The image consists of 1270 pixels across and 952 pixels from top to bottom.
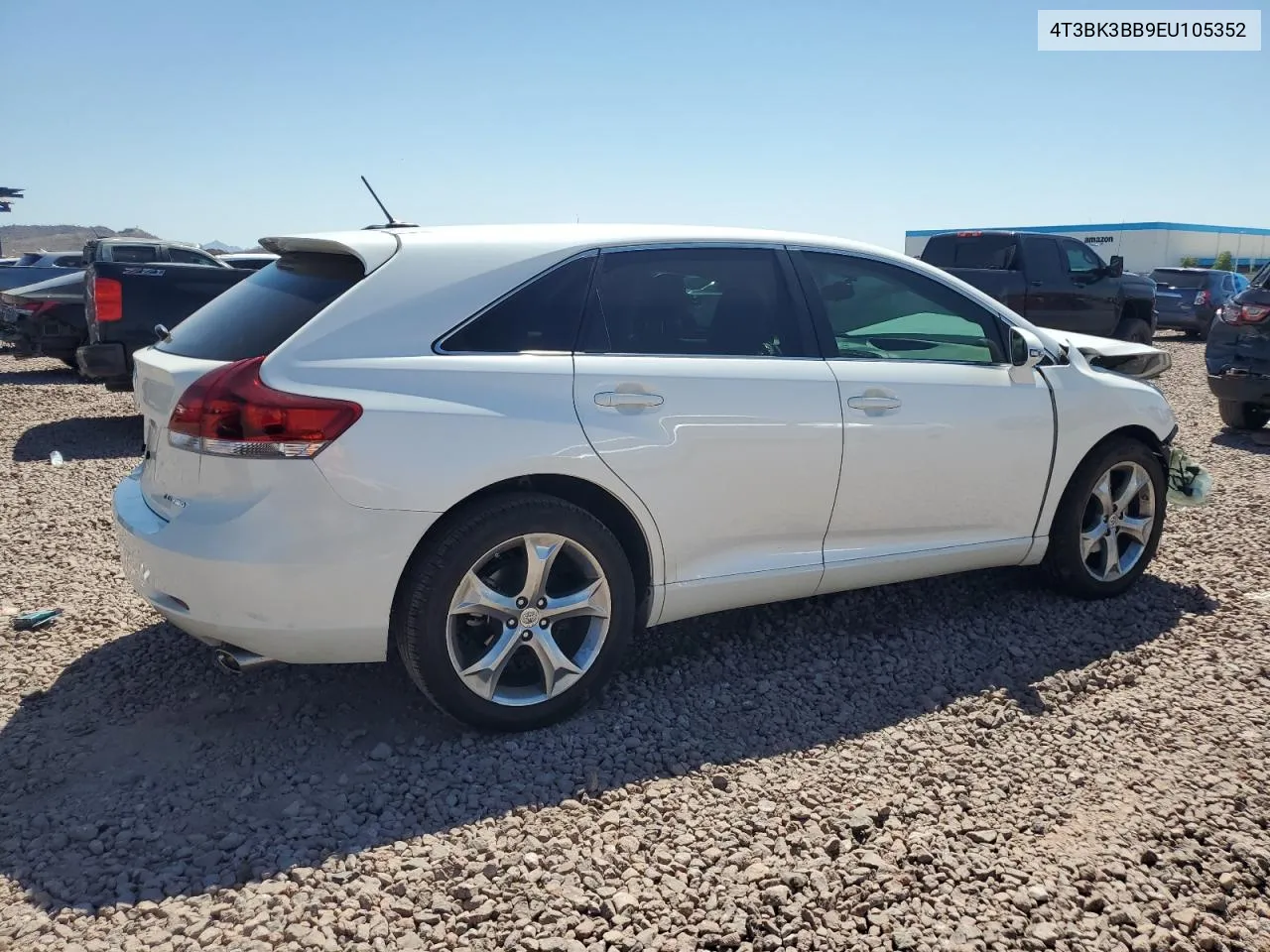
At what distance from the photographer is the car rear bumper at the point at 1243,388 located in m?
9.18

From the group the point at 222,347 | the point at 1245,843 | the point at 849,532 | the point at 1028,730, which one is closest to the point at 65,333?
the point at 222,347

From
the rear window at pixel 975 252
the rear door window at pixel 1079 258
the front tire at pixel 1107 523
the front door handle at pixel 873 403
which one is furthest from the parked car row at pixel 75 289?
the rear door window at pixel 1079 258

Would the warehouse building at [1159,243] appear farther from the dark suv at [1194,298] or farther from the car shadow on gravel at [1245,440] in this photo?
the car shadow on gravel at [1245,440]

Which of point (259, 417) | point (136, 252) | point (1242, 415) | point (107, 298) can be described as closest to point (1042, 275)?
point (1242, 415)

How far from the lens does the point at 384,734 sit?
11.7 feet

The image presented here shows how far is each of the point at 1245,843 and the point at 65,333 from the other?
1264 centimetres

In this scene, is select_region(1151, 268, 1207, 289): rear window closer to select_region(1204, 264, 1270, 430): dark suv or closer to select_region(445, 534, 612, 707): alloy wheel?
select_region(1204, 264, 1270, 430): dark suv

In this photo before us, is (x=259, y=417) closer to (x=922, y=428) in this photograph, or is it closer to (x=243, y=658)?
(x=243, y=658)

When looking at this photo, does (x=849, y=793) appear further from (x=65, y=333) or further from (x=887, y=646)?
(x=65, y=333)

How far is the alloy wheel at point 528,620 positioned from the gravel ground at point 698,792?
23cm

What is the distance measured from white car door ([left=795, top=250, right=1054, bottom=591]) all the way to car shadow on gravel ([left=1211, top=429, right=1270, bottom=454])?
563 centimetres

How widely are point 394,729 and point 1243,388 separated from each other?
870 centimetres

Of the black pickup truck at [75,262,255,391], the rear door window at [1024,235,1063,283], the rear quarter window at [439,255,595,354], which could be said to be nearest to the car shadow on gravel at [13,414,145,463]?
the black pickup truck at [75,262,255,391]

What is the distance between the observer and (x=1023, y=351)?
178 inches
